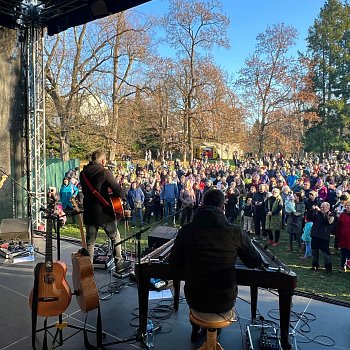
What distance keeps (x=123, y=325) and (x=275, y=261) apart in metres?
1.85

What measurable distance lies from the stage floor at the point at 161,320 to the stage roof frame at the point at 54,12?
5.13 meters

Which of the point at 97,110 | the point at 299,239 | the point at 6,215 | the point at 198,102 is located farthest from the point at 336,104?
the point at 6,215

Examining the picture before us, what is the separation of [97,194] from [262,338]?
273cm

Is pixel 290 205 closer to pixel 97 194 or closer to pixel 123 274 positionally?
pixel 123 274

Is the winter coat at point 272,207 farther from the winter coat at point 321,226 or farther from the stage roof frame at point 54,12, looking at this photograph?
the stage roof frame at point 54,12

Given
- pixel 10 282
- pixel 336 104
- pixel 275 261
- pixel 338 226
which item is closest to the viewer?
pixel 275 261

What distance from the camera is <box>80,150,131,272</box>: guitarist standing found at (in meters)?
4.91

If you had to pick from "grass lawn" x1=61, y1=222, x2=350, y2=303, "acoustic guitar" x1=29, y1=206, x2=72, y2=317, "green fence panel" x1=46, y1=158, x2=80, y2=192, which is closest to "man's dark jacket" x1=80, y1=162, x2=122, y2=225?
"grass lawn" x1=61, y1=222, x2=350, y2=303

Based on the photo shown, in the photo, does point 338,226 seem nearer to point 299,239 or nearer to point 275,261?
point 299,239

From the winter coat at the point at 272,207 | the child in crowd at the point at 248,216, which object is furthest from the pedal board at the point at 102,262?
the child in crowd at the point at 248,216

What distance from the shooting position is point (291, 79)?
885 inches

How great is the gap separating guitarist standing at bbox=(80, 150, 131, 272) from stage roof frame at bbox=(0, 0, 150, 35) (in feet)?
11.5

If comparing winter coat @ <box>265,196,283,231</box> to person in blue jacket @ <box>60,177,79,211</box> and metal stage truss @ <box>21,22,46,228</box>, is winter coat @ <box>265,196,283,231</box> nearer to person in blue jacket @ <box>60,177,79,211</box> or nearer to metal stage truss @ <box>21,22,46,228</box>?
person in blue jacket @ <box>60,177,79,211</box>

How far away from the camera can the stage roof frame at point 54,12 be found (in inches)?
275
